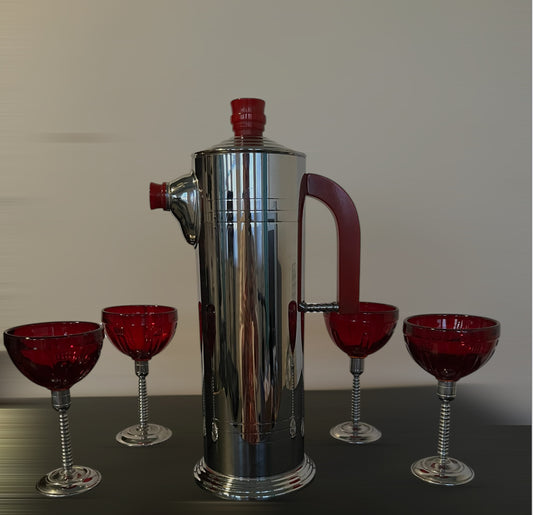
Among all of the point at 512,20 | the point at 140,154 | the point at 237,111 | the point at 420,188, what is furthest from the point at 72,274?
the point at 512,20

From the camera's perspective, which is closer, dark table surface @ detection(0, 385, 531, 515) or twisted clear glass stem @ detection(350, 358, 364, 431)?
dark table surface @ detection(0, 385, 531, 515)

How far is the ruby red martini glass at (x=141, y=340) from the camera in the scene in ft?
1.99

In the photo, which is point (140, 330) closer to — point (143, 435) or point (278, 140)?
point (143, 435)

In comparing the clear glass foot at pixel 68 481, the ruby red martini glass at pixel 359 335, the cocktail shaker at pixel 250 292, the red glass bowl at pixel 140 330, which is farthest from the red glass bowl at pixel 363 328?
the clear glass foot at pixel 68 481

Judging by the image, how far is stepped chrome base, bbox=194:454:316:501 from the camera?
1.57 feet

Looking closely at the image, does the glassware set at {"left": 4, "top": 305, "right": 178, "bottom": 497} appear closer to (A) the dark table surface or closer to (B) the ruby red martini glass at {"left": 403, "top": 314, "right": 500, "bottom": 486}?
(A) the dark table surface

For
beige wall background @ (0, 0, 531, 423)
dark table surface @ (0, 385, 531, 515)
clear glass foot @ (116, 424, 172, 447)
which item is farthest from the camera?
beige wall background @ (0, 0, 531, 423)

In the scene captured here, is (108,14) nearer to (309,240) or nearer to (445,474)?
(309,240)

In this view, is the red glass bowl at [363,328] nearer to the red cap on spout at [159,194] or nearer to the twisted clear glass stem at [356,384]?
the twisted clear glass stem at [356,384]

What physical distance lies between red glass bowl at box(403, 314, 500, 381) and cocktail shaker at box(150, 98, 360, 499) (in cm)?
12

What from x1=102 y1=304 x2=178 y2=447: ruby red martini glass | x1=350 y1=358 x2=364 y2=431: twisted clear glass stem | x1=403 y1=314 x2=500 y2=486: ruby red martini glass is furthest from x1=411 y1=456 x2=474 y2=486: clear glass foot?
x1=102 y1=304 x2=178 y2=447: ruby red martini glass

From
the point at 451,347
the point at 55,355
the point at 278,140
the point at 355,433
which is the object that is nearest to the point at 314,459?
the point at 355,433

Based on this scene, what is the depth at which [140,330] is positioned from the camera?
614mm

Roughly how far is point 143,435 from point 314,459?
222 millimetres
